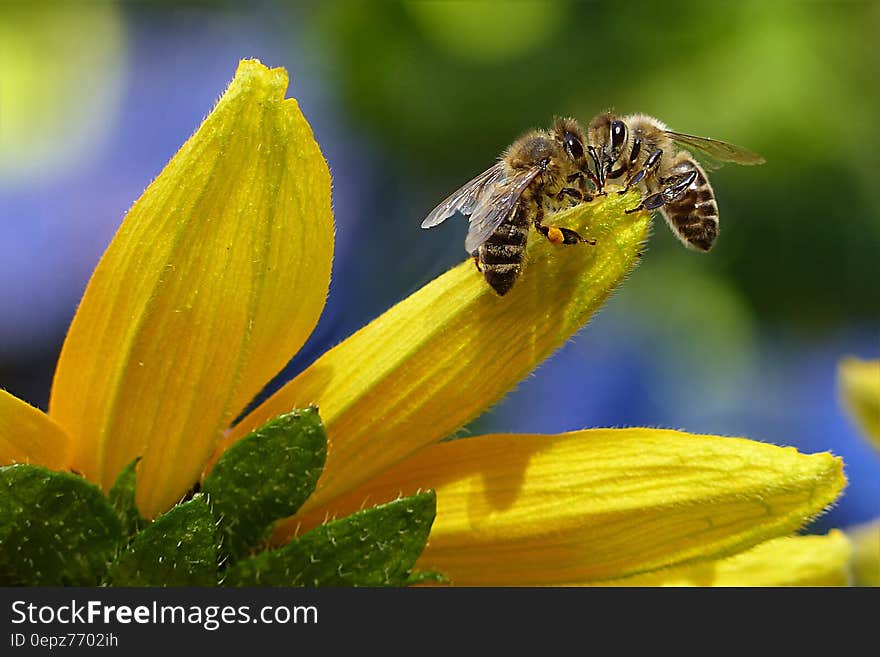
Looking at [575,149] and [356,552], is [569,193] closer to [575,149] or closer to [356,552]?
[575,149]

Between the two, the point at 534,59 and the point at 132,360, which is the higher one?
the point at 534,59

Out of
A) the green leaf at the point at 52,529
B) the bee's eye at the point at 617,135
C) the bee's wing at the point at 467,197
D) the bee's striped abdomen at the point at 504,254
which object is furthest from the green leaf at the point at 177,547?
the bee's eye at the point at 617,135

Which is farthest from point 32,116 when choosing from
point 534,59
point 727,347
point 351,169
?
point 727,347

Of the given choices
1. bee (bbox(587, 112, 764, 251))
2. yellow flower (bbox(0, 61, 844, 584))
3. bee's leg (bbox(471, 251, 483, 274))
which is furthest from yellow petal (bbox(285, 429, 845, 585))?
bee (bbox(587, 112, 764, 251))

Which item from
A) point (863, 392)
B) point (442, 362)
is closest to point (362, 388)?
point (442, 362)

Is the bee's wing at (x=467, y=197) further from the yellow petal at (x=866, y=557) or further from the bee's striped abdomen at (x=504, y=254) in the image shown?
the yellow petal at (x=866, y=557)

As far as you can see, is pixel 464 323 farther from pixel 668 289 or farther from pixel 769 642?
pixel 668 289
